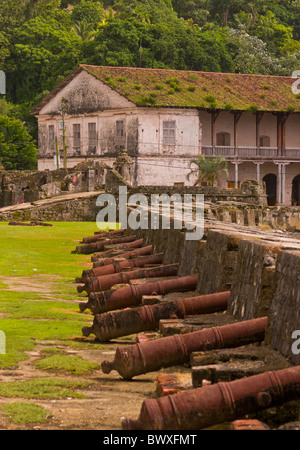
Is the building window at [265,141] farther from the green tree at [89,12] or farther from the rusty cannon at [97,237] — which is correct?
the rusty cannon at [97,237]

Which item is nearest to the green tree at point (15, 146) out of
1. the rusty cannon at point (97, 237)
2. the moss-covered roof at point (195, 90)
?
the moss-covered roof at point (195, 90)

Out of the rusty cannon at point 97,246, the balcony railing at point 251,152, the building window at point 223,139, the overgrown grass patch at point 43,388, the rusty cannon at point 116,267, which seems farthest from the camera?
the building window at point 223,139

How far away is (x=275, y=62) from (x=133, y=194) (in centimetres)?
3077

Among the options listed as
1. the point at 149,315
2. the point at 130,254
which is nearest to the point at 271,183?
the point at 130,254

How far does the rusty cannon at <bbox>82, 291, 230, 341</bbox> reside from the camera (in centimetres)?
1035

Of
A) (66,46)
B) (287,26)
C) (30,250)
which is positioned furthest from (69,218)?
(287,26)

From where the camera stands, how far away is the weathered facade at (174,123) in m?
51.6

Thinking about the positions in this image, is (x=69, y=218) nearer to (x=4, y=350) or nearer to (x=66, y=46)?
(x=66, y=46)

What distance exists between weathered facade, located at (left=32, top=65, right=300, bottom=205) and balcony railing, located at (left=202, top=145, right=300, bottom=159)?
0.06m

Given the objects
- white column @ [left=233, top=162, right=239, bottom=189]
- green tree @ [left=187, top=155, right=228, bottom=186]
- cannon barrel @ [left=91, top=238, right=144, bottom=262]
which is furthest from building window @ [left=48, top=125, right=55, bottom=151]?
cannon barrel @ [left=91, top=238, right=144, bottom=262]

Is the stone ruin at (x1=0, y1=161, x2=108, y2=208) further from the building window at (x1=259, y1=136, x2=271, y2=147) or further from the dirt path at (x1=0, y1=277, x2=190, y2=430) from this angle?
the dirt path at (x1=0, y1=277, x2=190, y2=430)

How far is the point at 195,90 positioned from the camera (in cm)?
5347

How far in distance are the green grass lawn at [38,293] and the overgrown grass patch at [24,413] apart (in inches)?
64.3
